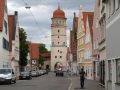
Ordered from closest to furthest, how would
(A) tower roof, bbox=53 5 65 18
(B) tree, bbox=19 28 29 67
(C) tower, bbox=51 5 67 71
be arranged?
(B) tree, bbox=19 28 29 67, (C) tower, bbox=51 5 67 71, (A) tower roof, bbox=53 5 65 18

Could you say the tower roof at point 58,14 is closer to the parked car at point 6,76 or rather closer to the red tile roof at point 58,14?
the red tile roof at point 58,14

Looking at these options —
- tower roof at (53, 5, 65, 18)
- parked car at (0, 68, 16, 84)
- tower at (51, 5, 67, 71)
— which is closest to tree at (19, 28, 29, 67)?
parked car at (0, 68, 16, 84)

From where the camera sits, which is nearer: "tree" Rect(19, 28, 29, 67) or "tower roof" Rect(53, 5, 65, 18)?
"tree" Rect(19, 28, 29, 67)

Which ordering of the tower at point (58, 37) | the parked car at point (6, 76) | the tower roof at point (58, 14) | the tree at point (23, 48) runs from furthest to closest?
1. the tower roof at point (58, 14)
2. the tower at point (58, 37)
3. the tree at point (23, 48)
4. the parked car at point (6, 76)

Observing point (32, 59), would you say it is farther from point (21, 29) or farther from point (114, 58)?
point (114, 58)

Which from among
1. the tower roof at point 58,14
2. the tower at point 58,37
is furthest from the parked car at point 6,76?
the tower roof at point 58,14

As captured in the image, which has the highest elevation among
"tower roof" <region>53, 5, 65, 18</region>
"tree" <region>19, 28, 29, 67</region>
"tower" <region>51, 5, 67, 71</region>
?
"tower roof" <region>53, 5, 65, 18</region>

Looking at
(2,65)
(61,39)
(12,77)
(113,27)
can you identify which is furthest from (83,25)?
(61,39)

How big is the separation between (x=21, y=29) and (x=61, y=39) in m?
71.3

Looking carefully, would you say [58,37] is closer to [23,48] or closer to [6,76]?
[23,48]

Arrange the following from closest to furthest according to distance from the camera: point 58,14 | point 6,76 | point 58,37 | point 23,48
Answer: point 6,76, point 23,48, point 58,37, point 58,14

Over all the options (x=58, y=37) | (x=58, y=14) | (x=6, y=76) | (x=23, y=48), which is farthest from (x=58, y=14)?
(x=6, y=76)

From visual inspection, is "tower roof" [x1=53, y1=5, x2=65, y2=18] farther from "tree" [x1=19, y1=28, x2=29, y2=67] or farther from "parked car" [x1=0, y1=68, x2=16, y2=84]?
"parked car" [x1=0, y1=68, x2=16, y2=84]

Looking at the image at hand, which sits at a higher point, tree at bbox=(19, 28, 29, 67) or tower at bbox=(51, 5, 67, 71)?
tower at bbox=(51, 5, 67, 71)
